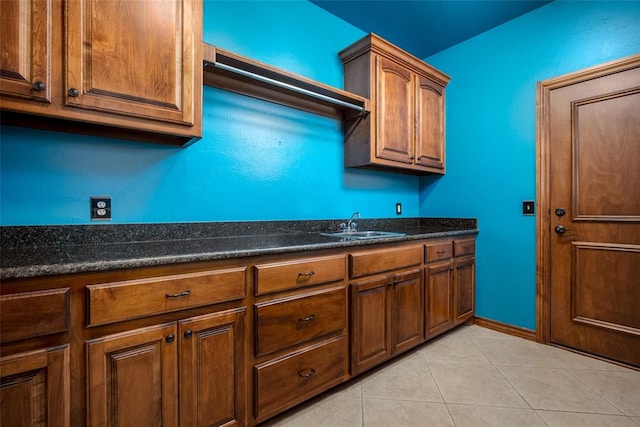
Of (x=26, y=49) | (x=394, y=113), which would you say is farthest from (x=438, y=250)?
(x=26, y=49)

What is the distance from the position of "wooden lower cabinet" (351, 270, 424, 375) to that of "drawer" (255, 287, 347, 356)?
0.12 metres

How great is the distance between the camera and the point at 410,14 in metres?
2.37

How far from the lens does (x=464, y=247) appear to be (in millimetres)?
2535

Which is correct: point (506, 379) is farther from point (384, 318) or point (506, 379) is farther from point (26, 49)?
point (26, 49)

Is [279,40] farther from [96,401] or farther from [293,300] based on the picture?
[96,401]

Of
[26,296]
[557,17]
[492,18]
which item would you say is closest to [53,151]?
[26,296]

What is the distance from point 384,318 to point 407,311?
9.7 inches

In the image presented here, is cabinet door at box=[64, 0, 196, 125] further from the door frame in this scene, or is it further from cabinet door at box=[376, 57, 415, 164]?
the door frame

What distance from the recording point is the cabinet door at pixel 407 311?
1.90 m

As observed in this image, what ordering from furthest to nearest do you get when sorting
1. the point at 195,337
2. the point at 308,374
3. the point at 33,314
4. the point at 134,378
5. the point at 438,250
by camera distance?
the point at 438,250 < the point at 308,374 < the point at 195,337 < the point at 134,378 < the point at 33,314

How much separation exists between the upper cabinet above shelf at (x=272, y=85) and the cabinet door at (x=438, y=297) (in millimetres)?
1324

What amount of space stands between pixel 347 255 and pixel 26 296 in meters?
1.27

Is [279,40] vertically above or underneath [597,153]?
above

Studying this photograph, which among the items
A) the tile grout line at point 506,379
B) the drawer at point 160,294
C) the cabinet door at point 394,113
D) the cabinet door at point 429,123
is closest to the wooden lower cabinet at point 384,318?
the tile grout line at point 506,379
